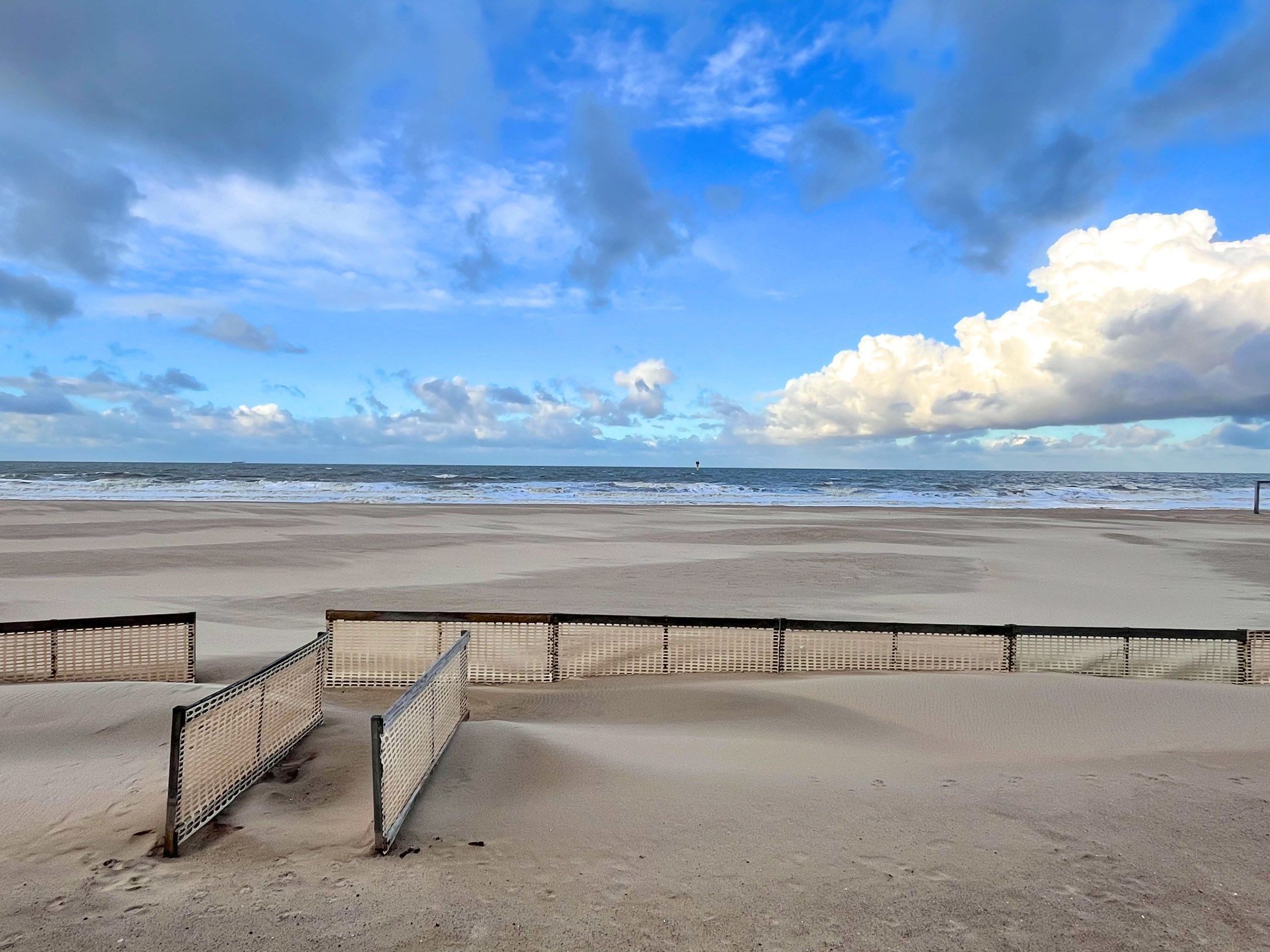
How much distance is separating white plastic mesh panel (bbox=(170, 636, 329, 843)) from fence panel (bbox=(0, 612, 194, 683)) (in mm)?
2679

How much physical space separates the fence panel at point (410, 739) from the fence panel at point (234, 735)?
89cm

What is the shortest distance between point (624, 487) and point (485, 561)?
5296cm

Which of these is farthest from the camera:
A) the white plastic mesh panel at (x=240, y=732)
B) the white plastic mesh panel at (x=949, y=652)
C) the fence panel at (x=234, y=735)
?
the white plastic mesh panel at (x=949, y=652)

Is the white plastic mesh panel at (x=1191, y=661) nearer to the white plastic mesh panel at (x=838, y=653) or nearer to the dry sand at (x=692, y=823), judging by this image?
the dry sand at (x=692, y=823)

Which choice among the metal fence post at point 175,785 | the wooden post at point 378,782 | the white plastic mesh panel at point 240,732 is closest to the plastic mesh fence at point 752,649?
the white plastic mesh panel at point 240,732

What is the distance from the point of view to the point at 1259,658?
8086 mm

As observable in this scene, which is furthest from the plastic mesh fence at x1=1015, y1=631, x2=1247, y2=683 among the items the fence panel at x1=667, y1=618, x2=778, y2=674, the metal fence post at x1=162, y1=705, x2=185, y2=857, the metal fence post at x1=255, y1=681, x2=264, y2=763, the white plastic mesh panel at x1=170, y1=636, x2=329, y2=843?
the metal fence post at x1=162, y1=705, x2=185, y2=857

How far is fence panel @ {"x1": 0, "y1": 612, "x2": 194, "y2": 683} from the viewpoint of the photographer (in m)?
7.46

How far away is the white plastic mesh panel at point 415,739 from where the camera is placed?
408 centimetres

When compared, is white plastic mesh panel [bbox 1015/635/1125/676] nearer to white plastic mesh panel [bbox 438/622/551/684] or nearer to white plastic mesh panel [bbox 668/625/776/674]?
white plastic mesh panel [bbox 668/625/776/674]

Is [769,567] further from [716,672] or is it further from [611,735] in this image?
[611,735]

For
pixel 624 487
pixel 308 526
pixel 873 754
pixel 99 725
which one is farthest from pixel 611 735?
pixel 624 487

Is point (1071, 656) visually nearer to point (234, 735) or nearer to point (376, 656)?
point (376, 656)

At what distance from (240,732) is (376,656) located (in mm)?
3175
